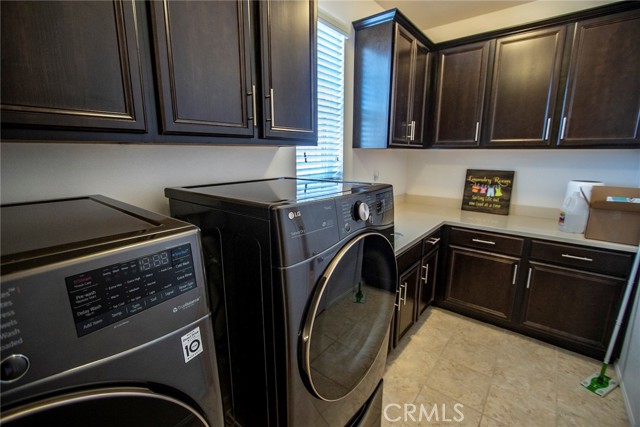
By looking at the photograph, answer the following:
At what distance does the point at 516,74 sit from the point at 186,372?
113 inches

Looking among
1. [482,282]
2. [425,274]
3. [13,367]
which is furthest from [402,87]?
[13,367]

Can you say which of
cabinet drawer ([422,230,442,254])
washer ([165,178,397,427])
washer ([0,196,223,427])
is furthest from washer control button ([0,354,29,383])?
cabinet drawer ([422,230,442,254])

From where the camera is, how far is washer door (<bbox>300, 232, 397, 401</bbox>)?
888mm

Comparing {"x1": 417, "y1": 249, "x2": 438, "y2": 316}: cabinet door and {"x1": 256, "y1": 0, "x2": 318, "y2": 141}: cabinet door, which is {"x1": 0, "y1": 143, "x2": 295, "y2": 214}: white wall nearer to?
{"x1": 256, "y1": 0, "x2": 318, "y2": 141}: cabinet door

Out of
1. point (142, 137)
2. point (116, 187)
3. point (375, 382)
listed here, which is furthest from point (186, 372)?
point (375, 382)

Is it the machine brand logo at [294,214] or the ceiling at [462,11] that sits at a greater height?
the ceiling at [462,11]

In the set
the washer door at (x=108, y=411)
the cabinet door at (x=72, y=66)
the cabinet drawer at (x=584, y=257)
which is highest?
the cabinet door at (x=72, y=66)

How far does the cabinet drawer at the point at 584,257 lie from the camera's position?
185 cm

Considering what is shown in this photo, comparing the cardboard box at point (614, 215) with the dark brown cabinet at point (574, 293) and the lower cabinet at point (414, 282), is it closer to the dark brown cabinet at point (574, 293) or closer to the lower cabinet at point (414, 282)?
the dark brown cabinet at point (574, 293)

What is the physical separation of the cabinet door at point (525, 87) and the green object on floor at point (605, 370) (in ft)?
3.45

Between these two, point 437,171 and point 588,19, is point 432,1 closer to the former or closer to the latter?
point 588,19

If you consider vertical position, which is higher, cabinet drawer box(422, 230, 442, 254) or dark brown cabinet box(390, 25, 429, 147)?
dark brown cabinet box(390, 25, 429, 147)

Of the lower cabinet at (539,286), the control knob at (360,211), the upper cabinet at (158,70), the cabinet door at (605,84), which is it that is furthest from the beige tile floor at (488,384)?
the upper cabinet at (158,70)

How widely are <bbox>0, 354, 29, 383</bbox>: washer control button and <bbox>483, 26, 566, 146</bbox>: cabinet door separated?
9.43ft
